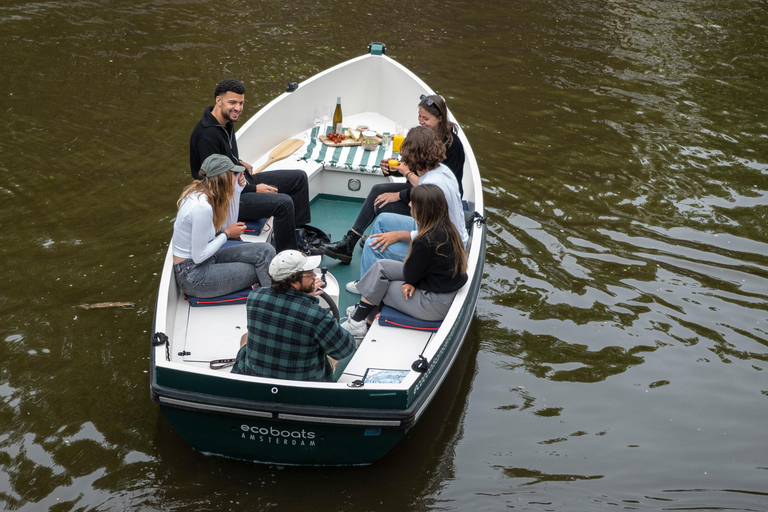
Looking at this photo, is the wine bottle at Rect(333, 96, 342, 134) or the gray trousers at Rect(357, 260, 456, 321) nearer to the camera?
the gray trousers at Rect(357, 260, 456, 321)

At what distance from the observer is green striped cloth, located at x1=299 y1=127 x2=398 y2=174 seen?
6.39 m

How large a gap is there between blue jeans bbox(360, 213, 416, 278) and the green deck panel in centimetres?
35

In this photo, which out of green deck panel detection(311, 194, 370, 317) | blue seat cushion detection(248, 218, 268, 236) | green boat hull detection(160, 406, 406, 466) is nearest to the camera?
green boat hull detection(160, 406, 406, 466)

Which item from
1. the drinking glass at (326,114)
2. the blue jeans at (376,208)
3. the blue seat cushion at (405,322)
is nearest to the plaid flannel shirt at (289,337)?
the blue seat cushion at (405,322)

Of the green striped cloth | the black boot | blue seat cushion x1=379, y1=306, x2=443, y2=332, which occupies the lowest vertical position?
blue seat cushion x1=379, y1=306, x2=443, y2=332

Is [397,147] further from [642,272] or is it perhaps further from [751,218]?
[751,218]

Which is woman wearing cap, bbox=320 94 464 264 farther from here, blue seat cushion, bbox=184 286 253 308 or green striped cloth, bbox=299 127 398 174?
blue seat cushion, bbox=184 286 253 308

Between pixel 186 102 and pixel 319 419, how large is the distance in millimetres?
6831

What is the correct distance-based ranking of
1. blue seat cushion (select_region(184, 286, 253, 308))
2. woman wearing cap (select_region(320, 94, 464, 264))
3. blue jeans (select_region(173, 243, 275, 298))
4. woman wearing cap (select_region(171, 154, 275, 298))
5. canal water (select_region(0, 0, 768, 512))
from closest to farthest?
canal water (select_region(0, 0, 768, 512)), woman wearing cap (select_region(171, 154, 275, 298)), blue jeans (select_region(173, 243, 275, 298)), blue seat cushion (select_region(184, 286, 253, 308)), woman wearing cap (select_region(320, 94, 464, 264))

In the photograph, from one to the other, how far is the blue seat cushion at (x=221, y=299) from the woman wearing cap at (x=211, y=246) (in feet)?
0.12

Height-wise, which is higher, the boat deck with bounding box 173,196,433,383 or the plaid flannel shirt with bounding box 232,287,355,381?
the plaid flannel shirt with bounding box 232,287,355,381

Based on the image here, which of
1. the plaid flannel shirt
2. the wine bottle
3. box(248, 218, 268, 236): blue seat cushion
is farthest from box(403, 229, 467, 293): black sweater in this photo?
the wine bottle

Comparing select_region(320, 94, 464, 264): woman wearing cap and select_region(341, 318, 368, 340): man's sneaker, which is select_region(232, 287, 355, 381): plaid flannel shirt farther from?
select_region(320, 94, 464, 264): woman wearing cap

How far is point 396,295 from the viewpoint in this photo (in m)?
4.45
